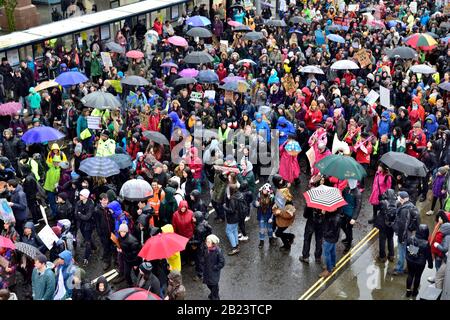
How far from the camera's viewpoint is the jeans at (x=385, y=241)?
47.9 feet

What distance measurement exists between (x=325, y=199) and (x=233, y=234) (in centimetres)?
232

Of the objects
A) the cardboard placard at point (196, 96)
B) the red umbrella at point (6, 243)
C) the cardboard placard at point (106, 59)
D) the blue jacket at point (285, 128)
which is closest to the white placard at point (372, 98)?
the blue jacket at point (285, 128)

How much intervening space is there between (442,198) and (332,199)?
3.85m

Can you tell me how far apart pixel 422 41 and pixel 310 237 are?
13.1 m

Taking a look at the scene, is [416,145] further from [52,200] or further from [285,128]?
[52,200]

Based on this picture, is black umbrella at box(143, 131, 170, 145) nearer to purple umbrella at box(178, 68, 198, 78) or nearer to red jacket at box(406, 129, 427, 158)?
purple umbrella at box(178, 68, 198, 78)

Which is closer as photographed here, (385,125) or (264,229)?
(264,229)

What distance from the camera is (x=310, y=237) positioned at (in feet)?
47.8

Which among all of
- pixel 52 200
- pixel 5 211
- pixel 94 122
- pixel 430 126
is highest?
pixel 94 122

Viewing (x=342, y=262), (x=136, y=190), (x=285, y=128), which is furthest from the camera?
(x=285, y=128)

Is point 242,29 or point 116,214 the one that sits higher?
point 242,29

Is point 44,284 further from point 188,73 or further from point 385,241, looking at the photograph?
point 188,73

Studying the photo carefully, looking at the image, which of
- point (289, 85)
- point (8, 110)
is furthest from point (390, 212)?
point (8, 110)

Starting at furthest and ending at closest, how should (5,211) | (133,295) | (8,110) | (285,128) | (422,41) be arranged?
(422,41) → (8,110) → (285,128) → (5,211) → (133,295)
